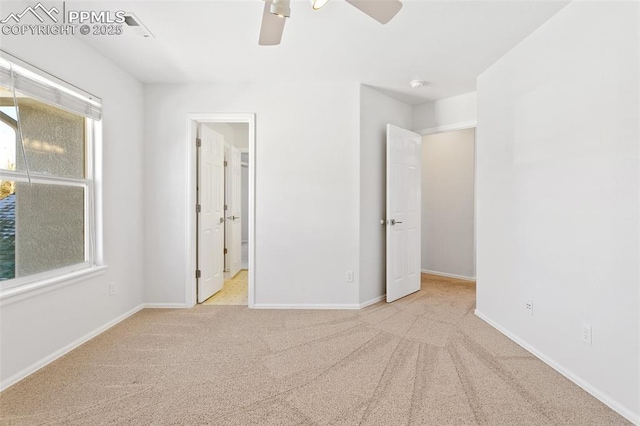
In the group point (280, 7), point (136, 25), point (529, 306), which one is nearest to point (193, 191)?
point (136, 25)

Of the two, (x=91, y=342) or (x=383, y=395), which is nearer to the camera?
(x=383, y=395)

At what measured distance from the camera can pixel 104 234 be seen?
2768 mm

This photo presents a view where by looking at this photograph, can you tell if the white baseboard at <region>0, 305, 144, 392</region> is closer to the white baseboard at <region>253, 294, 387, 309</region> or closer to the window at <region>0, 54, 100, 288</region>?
the window at <region>0, 54, 100, 288</region>

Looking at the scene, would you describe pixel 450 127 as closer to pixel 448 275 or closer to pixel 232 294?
pixel 448 275

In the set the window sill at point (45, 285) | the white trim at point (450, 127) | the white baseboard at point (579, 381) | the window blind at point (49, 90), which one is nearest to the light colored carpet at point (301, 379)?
the white baseboard at point (579, 381)

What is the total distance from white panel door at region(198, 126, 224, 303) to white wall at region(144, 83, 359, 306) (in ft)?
0.83

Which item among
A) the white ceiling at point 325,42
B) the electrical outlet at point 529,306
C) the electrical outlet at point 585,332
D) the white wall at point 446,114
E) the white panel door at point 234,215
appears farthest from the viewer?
the white panel door at point 234,215

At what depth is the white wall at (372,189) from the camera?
134 inches

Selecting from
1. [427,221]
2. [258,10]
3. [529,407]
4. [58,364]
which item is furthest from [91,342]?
[427,221]

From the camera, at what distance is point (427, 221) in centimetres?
513

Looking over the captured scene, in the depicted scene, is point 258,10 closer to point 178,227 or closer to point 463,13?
point 463,13

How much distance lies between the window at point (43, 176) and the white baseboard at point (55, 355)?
57 cm

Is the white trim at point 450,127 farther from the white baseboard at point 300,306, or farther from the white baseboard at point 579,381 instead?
the white baseboard at point 300,306

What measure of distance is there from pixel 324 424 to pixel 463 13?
110 inches
